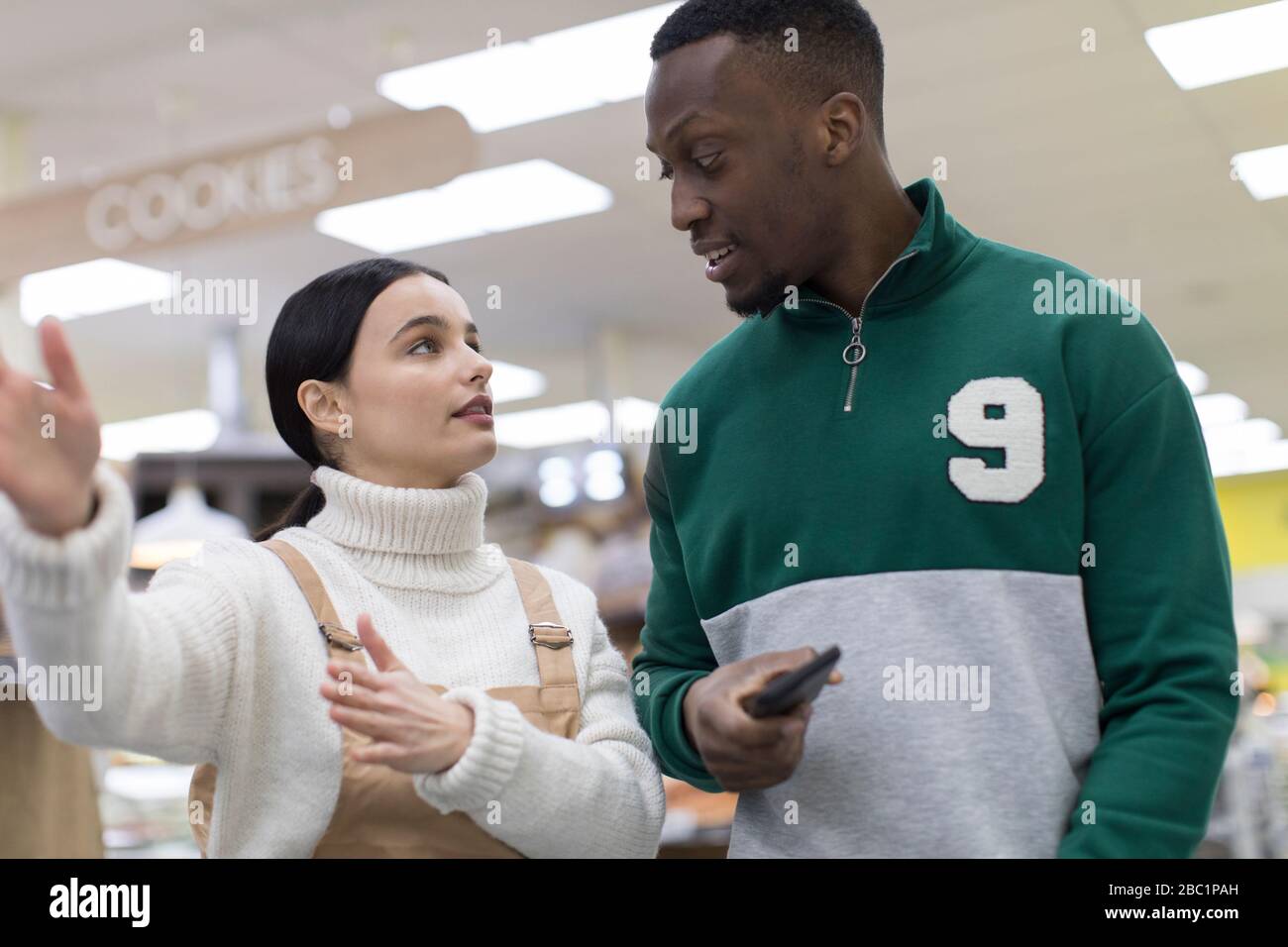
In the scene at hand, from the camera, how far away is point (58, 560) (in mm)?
972

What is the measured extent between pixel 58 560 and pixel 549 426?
8493mm

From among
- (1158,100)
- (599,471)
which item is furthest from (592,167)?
(1158,100)

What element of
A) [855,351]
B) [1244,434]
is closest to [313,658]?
[855,351]

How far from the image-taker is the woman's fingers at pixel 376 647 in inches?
45.3

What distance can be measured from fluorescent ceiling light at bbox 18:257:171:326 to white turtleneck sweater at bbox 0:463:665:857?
4855mm

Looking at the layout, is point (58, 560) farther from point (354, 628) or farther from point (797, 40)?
point (797, 40)

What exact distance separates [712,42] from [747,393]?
33cm

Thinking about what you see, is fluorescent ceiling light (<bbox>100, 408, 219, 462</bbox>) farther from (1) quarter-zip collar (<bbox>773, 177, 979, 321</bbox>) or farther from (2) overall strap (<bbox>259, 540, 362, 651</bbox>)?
(1) quarter-zip collar (<bbox>773, 177, 979, 321</bbox>)

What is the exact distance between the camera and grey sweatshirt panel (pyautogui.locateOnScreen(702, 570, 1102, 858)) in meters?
1.17

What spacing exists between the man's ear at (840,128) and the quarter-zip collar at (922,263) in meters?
0.09

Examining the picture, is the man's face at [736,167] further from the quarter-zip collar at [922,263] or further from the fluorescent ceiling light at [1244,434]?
the fluorescent ceiling light at [1244,434]

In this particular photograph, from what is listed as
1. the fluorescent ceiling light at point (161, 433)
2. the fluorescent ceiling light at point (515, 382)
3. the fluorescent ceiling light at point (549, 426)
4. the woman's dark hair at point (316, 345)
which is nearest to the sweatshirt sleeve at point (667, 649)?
the woman's dark hair at point (316, 345)
